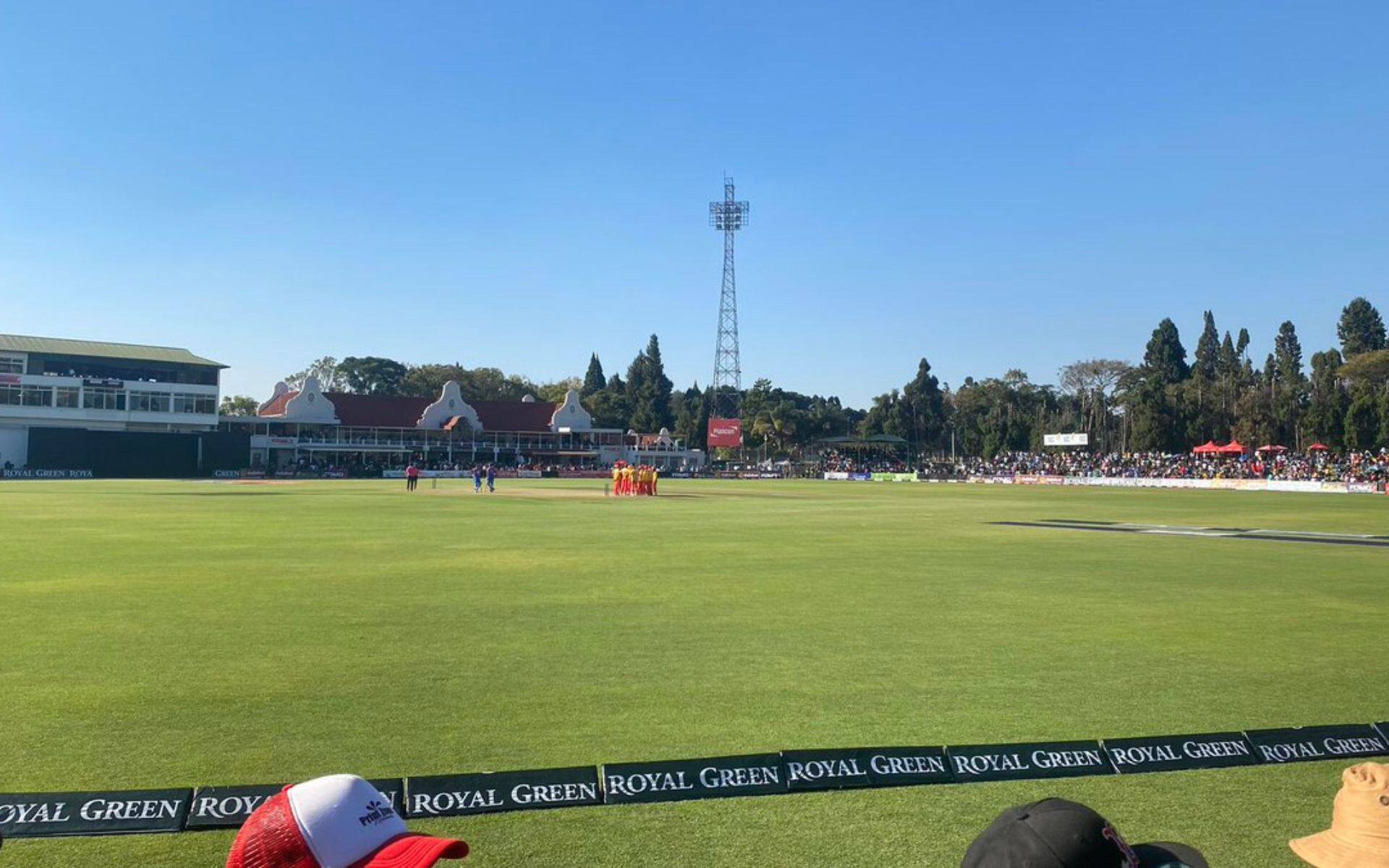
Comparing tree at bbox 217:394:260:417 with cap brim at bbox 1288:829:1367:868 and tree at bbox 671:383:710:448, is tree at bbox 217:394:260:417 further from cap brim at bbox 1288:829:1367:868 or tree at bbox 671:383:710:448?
cap brim at bbox 1288:829:1367:868

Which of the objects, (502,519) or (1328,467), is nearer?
(502,519)

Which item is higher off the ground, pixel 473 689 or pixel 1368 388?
pixel 1368 388

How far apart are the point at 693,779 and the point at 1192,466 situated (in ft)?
301

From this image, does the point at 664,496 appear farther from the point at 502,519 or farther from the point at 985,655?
the point at 985,655

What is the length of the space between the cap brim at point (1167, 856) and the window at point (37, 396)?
102m

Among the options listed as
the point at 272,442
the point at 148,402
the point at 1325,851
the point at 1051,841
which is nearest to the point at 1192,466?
the point at 272,442

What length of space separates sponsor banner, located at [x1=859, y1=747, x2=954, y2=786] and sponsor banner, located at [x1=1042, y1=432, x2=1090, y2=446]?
10439cm

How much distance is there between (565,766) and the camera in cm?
608

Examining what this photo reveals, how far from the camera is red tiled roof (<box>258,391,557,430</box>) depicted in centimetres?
11025

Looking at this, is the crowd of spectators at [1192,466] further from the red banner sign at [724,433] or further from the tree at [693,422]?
the tree at [693,422]

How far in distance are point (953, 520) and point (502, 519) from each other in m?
13.9

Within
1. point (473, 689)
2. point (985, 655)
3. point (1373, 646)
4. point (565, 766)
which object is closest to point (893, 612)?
point (985, 655)

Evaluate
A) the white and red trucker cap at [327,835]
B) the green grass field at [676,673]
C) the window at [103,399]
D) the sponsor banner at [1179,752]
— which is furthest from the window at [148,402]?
the white and red trucker cap at [327,835]

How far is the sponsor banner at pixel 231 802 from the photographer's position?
514cm
